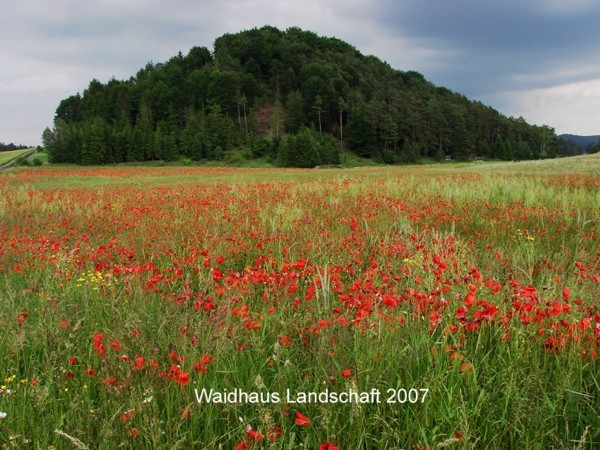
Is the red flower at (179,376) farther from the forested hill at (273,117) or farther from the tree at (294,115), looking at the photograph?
the tree at (294,115)

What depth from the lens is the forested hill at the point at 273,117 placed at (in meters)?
Answer: 74.6

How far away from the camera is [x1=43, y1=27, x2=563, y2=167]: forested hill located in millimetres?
74562

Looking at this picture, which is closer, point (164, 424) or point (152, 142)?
point (164, 424)

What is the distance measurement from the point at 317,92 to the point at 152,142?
50400mm

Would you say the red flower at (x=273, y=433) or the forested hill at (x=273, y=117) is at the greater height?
the forested hill at (x=273, y=117)

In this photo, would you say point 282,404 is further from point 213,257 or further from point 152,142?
point 152,142

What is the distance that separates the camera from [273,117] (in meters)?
103

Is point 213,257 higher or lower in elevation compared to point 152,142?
lower

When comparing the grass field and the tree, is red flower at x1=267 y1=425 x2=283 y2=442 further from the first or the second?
the tree

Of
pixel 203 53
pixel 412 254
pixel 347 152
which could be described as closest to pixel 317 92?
pixel 347 152

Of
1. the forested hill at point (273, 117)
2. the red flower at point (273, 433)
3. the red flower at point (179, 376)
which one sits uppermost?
the forested hill at point (273, 117)

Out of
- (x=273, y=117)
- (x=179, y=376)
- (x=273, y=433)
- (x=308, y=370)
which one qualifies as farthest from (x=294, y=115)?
(x=273, y=433)

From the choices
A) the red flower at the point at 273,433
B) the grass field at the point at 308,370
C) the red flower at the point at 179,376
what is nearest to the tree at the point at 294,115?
the grass field at the point at 308,370

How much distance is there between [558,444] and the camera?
158cm
